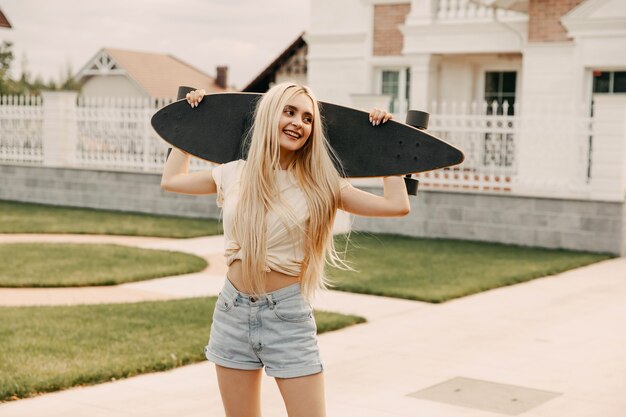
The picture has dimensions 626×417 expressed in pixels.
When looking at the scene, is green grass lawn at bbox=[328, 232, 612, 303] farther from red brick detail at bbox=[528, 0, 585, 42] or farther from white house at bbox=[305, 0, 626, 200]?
red brick detail at bbox=[528, 0, 585, 42]

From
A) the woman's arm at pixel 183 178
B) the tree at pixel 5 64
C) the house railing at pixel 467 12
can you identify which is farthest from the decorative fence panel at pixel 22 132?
the tree at pixel 5 64

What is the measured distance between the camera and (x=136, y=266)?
1100 centimetres

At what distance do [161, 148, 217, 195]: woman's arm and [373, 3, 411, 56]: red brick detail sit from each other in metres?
18.1

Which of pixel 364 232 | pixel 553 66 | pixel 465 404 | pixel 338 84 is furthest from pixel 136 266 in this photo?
pixel 338 84

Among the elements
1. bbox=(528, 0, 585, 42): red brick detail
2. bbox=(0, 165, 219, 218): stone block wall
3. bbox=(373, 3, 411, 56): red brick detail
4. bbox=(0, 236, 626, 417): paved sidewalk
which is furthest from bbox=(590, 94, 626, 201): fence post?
bbox=(373, 3, 411, 56): red brick detail

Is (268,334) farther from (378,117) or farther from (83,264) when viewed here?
(83,264)

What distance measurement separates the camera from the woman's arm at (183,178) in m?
3.88

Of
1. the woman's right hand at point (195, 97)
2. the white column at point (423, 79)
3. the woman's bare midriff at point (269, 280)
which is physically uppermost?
the white column at point (423, 79)

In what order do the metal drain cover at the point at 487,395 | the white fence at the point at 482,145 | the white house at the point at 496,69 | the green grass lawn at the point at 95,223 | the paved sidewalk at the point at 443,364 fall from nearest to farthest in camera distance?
the paved sidewalk at the point at 443,364
the metal drain cover at the point at 487,395
the white fence at the point at 482,145
the white house at the point at 496,69
the green grass lawn at the point at 95,223

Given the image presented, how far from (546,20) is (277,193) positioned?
16318 millimetres

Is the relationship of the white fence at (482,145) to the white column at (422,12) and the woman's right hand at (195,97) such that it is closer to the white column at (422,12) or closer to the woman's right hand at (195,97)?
the white column at (422,12)

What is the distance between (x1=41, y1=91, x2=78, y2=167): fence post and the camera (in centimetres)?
1875

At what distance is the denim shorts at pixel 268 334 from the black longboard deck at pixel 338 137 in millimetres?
550

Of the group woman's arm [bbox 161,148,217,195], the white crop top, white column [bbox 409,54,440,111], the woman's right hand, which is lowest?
the white crop top
